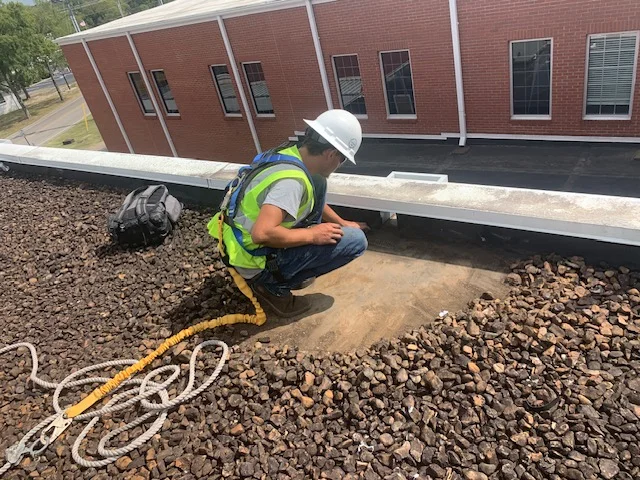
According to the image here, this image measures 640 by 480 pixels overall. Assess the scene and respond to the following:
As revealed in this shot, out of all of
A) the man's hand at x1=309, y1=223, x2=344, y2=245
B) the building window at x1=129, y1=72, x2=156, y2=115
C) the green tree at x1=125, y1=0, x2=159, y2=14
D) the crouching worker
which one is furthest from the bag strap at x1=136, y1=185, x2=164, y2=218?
the green tree at x1=125, y1=0, x2=159, y2=14

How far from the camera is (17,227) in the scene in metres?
6.42

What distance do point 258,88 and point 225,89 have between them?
1.63 m

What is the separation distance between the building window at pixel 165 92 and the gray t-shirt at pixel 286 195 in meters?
17.1

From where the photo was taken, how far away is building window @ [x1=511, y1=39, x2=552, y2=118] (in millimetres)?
10766

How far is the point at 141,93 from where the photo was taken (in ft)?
65.1

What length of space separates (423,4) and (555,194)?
9.23 m

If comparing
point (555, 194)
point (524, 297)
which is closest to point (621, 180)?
point (555, 194)

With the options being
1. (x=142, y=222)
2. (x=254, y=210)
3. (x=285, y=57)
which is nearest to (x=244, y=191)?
(x=254, y=210)

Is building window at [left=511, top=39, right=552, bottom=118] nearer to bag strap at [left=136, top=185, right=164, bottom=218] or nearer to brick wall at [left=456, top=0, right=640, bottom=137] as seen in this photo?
brick wall at [left=456, top=0, right=640, bottom=137]

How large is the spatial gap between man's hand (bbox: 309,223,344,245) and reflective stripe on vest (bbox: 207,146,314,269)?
0.16 metres

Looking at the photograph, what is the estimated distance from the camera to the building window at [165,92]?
18395 millimetres

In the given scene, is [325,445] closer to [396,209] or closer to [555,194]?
[396,209]

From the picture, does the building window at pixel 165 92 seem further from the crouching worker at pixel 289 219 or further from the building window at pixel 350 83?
the crouching worker at pixel 289 219

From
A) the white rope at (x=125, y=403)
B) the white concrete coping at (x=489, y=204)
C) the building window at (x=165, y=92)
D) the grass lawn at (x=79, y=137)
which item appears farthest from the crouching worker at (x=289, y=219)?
the grass lawn at (x=79, y=137)
